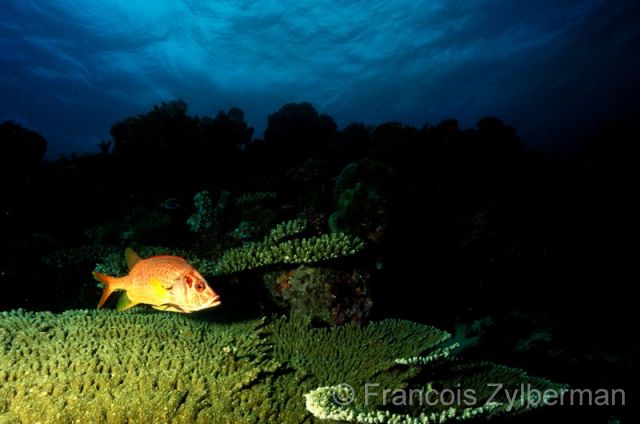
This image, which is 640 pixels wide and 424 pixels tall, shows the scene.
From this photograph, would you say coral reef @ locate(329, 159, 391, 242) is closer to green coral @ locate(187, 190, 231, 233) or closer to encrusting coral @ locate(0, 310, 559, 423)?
encrusting coral @ locate(0, 310, 559, 423)

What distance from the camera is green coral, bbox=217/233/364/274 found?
13.0 feet

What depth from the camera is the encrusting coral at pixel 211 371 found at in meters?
2.33

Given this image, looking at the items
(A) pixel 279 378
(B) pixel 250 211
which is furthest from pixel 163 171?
(A) pixel 279 378

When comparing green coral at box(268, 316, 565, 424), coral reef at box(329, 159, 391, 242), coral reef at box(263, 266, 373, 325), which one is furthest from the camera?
coral reef at box(329, 159, 391, 242)

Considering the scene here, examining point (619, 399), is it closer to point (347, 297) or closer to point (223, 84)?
point (347, 297)

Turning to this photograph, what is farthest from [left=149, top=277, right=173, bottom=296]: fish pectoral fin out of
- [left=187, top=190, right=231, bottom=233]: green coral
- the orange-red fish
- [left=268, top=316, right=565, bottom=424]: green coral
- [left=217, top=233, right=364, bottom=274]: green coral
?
[left=187, top=190, right=231, bottom=233]: green coral

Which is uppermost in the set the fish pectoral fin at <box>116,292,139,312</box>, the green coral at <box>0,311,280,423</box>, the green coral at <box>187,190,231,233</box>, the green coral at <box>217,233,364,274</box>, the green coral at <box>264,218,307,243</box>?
the green coral at <box>187,190,231,233</box>

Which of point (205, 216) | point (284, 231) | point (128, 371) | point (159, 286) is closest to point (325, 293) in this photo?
point (284, 231)

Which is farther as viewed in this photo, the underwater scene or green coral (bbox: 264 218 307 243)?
green coral (bbox: 264 218 307 243)

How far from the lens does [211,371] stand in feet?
9.32

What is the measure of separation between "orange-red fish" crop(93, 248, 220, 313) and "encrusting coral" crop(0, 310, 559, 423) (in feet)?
2.66

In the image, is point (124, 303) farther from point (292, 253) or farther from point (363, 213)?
point (363, 213)

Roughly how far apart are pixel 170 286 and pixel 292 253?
6.84 ft

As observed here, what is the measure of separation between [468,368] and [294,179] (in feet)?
20.9
